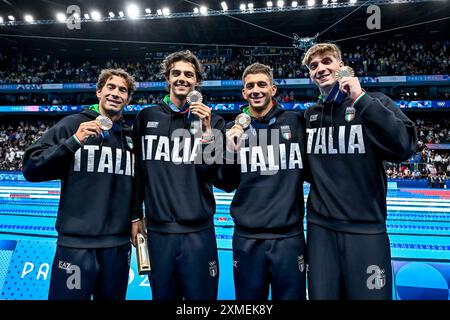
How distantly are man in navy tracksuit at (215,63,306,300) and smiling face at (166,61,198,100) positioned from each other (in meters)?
0.40

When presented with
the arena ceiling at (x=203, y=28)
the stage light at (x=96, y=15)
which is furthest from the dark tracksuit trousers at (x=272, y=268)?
the stage light at (x=96, y=15)

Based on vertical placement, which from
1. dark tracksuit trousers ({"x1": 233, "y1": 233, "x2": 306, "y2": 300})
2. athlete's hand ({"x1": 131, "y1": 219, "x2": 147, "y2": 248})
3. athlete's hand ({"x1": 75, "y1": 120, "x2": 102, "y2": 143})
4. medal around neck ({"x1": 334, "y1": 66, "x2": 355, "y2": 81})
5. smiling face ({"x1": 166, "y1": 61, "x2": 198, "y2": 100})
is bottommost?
dark tracksuit trousers ({"x1": 233, "y1": 233, "x2": 306, "y2": 300})

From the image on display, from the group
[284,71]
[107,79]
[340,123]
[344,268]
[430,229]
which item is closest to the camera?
[344,268]

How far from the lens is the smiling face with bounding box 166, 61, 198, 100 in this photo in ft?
6.98

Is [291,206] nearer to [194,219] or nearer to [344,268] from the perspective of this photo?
[344,268]

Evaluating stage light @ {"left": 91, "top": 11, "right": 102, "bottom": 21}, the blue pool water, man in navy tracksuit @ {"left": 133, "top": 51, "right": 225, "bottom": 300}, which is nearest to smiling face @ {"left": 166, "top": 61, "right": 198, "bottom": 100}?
man in navy tracksuit @ {"left": 133, "top": 51, "right": 225, "bottom": 300}

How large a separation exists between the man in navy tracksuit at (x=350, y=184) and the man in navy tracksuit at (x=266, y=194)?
107 millimetres

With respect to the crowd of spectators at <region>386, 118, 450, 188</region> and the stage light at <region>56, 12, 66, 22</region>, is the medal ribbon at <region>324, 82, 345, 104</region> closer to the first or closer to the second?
the crowd of spectators at <region>386, 118, 450, 188</region>

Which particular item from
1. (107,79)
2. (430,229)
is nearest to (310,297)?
(107,79)

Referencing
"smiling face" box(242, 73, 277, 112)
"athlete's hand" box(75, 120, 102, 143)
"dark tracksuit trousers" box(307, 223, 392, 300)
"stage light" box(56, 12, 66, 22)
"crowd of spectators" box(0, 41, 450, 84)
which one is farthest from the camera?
"crowd of spectators" box(0, 41, 450, 84)

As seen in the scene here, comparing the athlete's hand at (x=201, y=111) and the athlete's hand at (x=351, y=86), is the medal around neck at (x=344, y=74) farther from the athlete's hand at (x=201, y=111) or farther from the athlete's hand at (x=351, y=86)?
the athlete's hand at (x=201, y=111)

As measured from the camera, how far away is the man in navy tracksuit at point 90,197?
1898mm

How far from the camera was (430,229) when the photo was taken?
17.3 feet

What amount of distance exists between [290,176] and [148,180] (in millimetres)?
976
